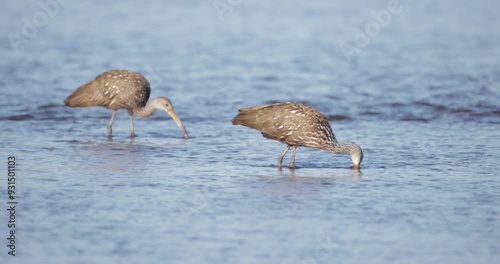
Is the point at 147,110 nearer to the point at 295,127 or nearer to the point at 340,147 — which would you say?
the point at 295,127

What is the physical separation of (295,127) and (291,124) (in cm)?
6

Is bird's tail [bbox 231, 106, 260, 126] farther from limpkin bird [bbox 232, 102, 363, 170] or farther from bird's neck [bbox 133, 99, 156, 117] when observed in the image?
bird's neck [bbox 133, 99, 156, 117]

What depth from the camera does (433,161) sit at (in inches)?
505

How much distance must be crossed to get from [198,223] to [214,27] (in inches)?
712

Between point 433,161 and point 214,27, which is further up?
point 214,27

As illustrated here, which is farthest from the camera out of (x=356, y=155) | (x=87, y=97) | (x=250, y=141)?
(x=87, y=97)

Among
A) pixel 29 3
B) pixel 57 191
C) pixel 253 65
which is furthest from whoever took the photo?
pixel 29 3

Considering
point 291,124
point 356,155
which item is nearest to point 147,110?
point 291,124

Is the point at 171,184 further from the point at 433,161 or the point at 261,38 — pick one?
the point at 261,38

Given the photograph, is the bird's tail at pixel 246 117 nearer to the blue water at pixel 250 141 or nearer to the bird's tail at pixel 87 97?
the blue water at pixel 250 141

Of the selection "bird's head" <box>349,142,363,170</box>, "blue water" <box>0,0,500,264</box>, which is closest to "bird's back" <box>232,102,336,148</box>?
"bird's head" <box>349,142,363,170</box>

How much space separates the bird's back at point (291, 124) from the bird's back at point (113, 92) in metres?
3.00

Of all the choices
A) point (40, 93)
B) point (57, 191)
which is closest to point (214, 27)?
point (40, 93)

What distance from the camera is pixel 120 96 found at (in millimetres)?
14953
